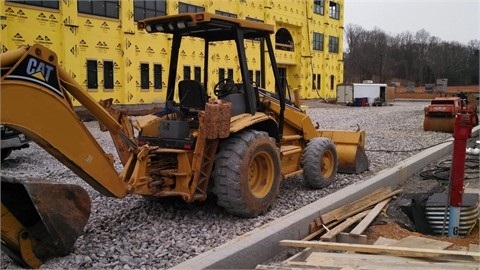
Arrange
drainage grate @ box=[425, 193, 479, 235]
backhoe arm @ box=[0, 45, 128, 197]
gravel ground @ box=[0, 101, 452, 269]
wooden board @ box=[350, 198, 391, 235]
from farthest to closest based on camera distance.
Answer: drainage grate @ box=[425, 193, 479, 235] → wooden board @ box=[350, 198, 391, 235] → gravel ground @ box=[0, 101, 452, 269] → backhoe arm @ box=[0, 45, 128, 197]

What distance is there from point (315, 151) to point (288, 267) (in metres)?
3.22

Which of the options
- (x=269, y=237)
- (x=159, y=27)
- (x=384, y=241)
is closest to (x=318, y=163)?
(x=384, y=241)

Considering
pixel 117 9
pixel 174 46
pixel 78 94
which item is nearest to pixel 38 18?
pixel 117 9

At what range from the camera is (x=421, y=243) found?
5230 millimetres

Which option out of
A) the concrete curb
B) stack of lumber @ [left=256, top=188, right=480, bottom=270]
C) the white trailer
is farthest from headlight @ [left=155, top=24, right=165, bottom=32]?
the white trailer

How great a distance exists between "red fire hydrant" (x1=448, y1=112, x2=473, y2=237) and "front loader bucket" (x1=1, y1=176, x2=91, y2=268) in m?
4.40

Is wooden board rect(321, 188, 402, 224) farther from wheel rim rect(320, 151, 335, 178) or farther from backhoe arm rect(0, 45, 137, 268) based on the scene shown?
backhoe arm rect(0, 45, 137, 268)

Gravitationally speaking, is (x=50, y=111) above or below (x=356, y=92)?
below

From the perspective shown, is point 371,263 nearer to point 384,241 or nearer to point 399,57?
point 384,241

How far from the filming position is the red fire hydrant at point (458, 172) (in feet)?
19.6

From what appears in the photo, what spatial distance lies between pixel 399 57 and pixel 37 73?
3551 inches

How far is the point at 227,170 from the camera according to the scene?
5590mm

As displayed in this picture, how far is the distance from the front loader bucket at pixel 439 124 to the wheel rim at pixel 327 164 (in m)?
10.0

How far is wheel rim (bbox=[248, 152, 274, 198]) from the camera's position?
6137 millimetres
